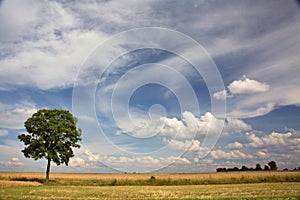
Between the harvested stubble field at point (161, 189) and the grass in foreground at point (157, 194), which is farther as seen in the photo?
the harvested stubble field at point (161, 189)

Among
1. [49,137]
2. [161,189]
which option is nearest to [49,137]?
[49,137]

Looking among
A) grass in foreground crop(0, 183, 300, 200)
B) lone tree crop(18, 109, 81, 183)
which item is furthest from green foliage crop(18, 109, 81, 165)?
grass in foreground crop(0, 183, 300, 200)

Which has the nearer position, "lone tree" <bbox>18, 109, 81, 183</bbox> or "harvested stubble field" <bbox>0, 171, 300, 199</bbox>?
"harvested stubble field" <bbox>0, 171, 300, 199</bbox>

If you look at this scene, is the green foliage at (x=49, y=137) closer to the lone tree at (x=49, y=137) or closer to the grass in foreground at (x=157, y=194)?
the lone tree at (x=49, y=137)

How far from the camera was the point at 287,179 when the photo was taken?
5834cm

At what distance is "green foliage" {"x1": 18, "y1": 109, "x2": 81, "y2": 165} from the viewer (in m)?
56.8

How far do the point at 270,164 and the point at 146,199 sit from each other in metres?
132

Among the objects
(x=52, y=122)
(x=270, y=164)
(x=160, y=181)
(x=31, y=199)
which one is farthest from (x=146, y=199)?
(x=270, y=164)

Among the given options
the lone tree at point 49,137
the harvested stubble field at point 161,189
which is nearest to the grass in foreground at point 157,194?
the harvested stubble field at point 161,189

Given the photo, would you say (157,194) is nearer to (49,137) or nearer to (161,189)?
(161,189)

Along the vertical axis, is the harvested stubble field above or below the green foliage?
below

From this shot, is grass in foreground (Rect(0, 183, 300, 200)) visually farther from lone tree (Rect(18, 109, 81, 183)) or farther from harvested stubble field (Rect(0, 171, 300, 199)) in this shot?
lone tree (Rect(18, 109, 81, 183))

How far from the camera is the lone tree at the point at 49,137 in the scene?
186 feet

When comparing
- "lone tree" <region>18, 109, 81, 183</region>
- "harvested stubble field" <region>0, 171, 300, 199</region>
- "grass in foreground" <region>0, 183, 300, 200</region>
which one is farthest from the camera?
"lone tree" <region>18, 109, 81, 183</region>
